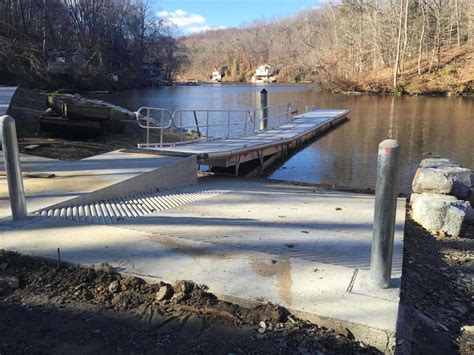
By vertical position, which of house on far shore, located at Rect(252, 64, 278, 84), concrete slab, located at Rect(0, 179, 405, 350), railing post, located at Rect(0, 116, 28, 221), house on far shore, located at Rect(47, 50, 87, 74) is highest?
house on far shore, located at Rect(252, 64, 278, 84)

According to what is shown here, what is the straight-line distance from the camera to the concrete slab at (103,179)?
5.17 meters

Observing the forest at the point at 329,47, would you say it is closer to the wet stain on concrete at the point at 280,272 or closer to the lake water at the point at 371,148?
the lake water at the point at 371,148

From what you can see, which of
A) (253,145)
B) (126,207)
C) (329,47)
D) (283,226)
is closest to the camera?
(283,226)

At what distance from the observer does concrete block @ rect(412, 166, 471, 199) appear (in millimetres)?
7816

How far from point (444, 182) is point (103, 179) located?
547cm

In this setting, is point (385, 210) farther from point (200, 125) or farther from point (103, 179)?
point (200, 125)

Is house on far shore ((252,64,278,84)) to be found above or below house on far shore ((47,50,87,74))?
above

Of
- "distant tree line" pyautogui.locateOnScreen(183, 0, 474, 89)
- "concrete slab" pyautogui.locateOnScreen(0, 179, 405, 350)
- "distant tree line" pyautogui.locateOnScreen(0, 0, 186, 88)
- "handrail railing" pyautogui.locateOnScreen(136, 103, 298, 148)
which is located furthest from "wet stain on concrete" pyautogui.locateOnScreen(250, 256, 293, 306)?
"distant tree line" pyautogui.locateOnScreen(183, 0, 474, 89)

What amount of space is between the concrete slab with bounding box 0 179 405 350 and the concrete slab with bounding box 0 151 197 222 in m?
0.79

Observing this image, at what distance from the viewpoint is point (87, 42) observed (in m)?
72.7

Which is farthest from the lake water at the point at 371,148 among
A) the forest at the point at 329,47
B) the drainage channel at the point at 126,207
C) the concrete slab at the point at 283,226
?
the forest at the point at 329,47

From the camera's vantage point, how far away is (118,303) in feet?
9.86

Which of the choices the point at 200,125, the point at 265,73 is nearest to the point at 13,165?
the point at 200,125

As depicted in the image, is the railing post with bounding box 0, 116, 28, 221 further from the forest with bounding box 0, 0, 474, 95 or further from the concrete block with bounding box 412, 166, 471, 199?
the forest with bounding box 0, 0, 474, 95
